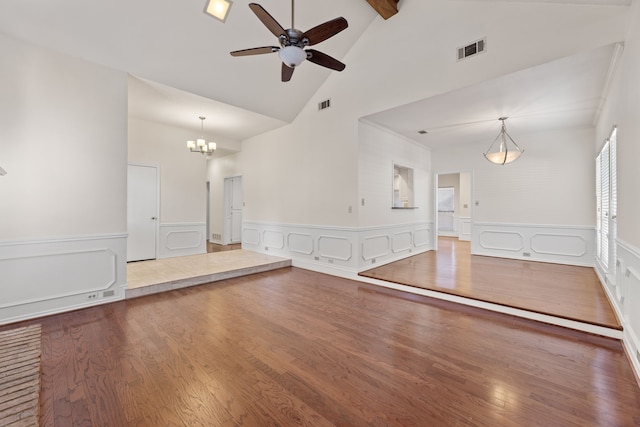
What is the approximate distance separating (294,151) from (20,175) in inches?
163

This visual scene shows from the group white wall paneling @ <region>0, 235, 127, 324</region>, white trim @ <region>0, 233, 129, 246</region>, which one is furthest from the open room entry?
white wall paneling @ <region>0, 235, 127, 324</region>

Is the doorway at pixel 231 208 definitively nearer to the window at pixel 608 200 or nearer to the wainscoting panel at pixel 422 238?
the wainscoting panel at pixel 422 238

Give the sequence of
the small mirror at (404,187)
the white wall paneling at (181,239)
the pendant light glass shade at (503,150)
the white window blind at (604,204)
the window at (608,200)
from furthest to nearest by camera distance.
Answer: the small mirror at (404,187) < the white wall paneling at (181,239) < the pendant light glass shade at (503,150) < the white window blind at (604,204) < the window at (608,200)

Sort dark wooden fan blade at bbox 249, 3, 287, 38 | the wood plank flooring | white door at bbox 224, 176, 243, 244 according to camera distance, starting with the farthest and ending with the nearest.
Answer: white door at bbox 224, 176, 243, 244 → dark wooden fan blade at bbox 249, 3, 287, 38 → the wood plank flooring

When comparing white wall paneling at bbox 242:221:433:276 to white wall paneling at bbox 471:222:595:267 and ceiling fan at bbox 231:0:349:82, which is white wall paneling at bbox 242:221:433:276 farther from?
ceiling fan at bbox 231:0:349:82

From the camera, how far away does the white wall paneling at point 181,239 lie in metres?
6.04

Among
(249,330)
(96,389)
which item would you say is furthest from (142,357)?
(249,330)

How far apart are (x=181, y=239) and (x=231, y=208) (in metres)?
2.37

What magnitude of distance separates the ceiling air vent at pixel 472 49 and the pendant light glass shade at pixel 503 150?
1774 mm

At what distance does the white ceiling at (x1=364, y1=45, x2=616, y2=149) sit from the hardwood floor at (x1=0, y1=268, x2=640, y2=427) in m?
2.94

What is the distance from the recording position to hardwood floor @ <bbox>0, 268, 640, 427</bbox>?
1673 millimetres

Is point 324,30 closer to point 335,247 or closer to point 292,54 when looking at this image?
point 292,54

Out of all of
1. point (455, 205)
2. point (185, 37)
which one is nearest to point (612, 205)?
point (185, 37)

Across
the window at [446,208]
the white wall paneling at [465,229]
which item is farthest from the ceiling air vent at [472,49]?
the window at [446,208]
